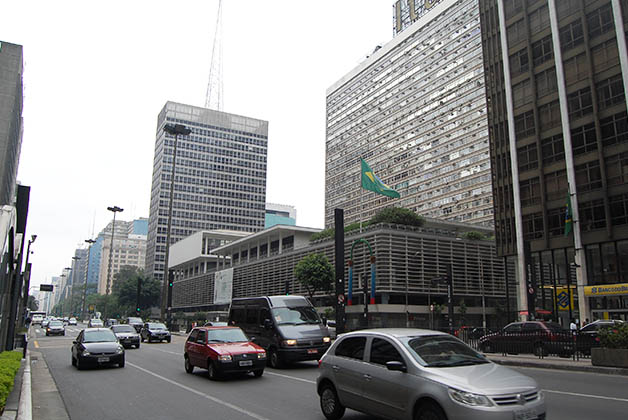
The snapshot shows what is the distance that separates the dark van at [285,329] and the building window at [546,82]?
1379 inches

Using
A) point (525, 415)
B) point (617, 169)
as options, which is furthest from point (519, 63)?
point (525, 415)

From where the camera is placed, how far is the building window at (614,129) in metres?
36.4

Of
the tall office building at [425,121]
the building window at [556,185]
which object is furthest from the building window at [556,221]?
the tall office building at [425,121]

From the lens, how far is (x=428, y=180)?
9369 cm

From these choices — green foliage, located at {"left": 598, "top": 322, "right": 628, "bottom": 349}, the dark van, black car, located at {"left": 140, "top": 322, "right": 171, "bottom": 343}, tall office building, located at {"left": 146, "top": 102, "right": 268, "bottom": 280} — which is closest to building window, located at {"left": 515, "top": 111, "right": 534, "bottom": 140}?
green foliage, located at {"left": 598, "top": 322, "right": 628, "bottom": 349}

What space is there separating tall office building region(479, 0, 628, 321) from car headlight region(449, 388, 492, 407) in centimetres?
3055

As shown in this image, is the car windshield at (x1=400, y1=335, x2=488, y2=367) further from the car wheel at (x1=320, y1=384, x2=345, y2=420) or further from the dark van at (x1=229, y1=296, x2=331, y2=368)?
the dark van at (x1=229, y1=296, x2=331, y2=368)

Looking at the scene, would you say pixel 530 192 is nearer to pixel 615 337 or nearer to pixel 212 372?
pixel 615 337

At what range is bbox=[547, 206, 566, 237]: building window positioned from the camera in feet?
Result: 133

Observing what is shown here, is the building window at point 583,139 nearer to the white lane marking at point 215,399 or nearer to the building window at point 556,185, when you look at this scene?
the building window at point 556,185

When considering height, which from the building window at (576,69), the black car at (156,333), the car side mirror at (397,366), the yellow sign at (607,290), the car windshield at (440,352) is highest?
the building window at (576,69)

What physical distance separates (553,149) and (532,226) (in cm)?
697

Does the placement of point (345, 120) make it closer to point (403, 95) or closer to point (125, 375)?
point (403, 95)

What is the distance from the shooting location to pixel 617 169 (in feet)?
120
